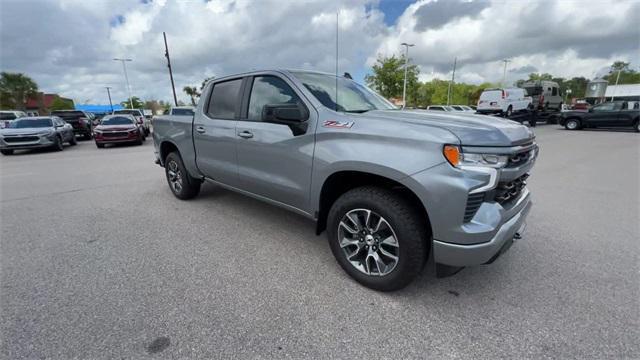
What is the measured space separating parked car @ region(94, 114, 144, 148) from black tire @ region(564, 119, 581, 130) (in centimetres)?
2390

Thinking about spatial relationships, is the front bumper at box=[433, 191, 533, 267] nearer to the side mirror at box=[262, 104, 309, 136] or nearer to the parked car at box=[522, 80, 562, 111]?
the side mirror at box=[262, 104, 309, 136]

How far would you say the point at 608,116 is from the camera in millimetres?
17734

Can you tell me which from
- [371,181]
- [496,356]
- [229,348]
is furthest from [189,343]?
[496,356]

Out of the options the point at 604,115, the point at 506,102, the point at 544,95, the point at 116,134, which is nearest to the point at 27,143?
the point at 116,134

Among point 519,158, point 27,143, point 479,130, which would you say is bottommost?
point 27,143

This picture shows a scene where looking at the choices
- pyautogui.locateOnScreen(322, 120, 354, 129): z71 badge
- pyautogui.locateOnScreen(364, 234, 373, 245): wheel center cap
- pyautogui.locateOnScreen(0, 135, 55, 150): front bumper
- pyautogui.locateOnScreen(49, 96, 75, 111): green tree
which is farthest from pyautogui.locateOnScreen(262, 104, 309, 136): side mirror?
pyautogui.locateOnScreen(49, 96, 75, 111): green tree

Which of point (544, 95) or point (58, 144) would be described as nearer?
point (58, 144)

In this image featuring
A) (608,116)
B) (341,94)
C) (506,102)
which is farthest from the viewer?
(506,102)

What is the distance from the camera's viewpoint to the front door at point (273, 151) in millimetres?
2840

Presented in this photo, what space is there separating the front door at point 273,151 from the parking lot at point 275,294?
25.4 inches

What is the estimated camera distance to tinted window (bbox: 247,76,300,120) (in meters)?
3.04

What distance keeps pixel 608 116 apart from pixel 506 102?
524 centimetres

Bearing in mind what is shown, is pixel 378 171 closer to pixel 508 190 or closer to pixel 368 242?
pixel 368 242

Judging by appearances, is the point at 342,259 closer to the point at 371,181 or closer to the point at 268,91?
the point at 371,181
